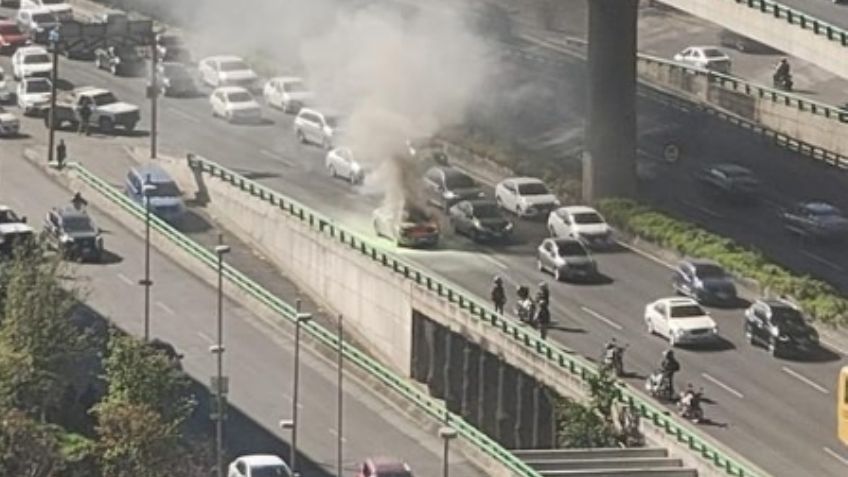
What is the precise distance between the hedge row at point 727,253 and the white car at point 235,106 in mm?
18065

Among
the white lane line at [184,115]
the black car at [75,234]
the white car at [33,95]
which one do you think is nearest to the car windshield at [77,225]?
the black car at [75,234]

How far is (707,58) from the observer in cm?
12125

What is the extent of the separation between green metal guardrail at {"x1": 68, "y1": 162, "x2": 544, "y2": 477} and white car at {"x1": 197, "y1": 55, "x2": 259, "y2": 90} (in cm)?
1373

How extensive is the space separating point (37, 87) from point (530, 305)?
31.6 metres

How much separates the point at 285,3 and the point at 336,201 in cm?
2263

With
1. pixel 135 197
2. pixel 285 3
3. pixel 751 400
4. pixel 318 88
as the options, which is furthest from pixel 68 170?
pixel 751 400

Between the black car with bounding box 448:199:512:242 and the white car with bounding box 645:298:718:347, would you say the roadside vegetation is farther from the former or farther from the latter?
the black car with bounding box 448:199:512:242

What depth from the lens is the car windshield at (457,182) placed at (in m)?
101

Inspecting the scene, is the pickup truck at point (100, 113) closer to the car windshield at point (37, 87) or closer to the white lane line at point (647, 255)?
the car windshield at point (37, 87)

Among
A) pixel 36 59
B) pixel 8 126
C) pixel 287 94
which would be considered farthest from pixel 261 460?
pixel 36 59

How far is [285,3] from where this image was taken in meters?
123

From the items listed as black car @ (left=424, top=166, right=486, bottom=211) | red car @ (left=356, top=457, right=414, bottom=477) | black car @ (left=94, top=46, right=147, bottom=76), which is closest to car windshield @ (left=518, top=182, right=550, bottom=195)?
black car @ (left=424, top=166, right=486, bottom=211)

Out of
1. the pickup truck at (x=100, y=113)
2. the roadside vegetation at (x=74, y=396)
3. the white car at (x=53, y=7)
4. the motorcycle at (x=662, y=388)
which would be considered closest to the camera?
the roadside vegetation at (x=74, y=396)

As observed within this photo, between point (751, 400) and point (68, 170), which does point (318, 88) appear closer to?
point (68, 170)
